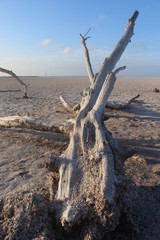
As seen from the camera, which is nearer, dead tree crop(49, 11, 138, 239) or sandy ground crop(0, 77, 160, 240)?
dead tree crop(49, 11, 138, 239)

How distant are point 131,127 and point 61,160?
3.94m

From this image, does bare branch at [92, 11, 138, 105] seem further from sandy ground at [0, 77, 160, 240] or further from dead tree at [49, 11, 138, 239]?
dead tree at [49, 11, 138, 239]

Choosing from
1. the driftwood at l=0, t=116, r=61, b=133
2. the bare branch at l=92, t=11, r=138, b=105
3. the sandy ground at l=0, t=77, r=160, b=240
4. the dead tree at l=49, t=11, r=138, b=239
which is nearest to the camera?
the dead tree at l=49, t=11, r=138, b=239

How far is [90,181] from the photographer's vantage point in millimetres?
2508

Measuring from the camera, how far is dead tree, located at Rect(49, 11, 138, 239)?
7.18ft

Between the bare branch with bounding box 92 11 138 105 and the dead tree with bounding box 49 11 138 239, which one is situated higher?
the bare branch with bounding box 92 11 138 105

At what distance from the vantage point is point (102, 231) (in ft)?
7.16

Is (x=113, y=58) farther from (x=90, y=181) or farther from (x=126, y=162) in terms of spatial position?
(x=90, y=181)

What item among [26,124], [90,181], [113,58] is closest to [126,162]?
[90,181]

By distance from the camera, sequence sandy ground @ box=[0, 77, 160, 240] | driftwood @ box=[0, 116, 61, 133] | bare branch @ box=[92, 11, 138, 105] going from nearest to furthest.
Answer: sandy ground @ box=[0, 77, 160, 240] < bare branch @ box=[92, 11, 138, 105] < driftwood @ box=[0, 116, 61, 133]

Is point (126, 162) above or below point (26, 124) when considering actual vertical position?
below

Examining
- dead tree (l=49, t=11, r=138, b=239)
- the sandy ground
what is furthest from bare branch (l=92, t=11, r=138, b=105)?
dead tree (l=49, t=11, r=138, b=239)

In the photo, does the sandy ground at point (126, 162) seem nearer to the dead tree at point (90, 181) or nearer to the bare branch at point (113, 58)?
the dead tree at point (90, 181)

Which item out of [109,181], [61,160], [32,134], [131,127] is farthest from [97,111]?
[131,127]
